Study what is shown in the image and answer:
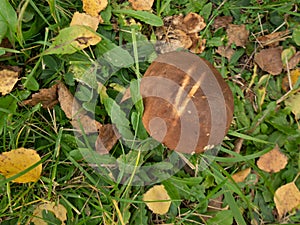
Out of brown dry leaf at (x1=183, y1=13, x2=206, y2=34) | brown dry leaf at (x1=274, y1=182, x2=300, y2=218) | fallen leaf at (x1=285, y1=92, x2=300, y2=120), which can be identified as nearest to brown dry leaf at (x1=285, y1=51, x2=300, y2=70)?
fallen leaf at (x1=285, y1=92, x2=300, y2=120)

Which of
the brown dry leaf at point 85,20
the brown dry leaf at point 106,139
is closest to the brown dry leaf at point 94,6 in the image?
the brown dry leaf at point 85,20

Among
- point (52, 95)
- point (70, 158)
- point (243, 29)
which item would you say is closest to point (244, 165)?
point (243, 29)

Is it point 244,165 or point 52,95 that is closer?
point 52,95

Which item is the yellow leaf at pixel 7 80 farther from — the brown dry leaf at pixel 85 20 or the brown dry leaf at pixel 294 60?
the brown dry leaf at pixel 294 60

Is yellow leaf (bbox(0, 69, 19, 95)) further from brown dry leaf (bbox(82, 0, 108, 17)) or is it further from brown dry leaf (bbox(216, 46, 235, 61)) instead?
brown dry leaf (bbox(216, 46, 235, 61))

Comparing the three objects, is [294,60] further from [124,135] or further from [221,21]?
[124,135]

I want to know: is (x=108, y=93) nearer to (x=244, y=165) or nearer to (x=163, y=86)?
(x=163, y=86)
